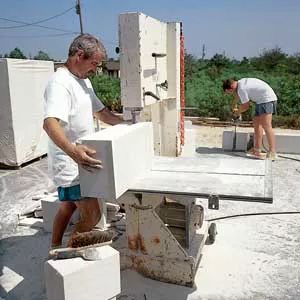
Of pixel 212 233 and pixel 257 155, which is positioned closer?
pixel 212 233

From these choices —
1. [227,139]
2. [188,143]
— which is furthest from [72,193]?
[227,139]

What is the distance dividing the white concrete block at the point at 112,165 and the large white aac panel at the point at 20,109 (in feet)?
11.2

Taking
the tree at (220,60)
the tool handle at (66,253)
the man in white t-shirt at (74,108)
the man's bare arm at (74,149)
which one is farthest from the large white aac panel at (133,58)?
the tree at (220,60)

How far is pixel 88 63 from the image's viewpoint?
2396 mm

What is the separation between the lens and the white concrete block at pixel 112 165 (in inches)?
80.7

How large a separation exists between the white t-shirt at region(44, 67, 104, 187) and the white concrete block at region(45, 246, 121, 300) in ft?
1.77

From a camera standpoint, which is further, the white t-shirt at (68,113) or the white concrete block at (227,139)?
the white concrete block at (227,139)

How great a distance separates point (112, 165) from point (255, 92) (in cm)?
407

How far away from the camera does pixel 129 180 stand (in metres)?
2.28

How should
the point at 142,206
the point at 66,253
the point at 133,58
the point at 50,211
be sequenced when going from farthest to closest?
the point at 50,211 → the point at 133,58 → the point at 142,206 → the point at 66,253

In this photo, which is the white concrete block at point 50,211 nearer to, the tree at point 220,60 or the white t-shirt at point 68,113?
the white t-shirt at point 68,113

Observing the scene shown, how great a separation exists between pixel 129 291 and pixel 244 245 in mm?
1136

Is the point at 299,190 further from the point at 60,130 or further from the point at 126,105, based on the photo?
the point at 60,130

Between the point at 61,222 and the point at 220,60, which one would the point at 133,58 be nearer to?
the point at 61,222
